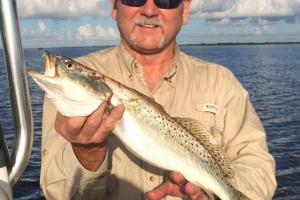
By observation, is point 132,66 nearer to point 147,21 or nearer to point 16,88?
point 147,21

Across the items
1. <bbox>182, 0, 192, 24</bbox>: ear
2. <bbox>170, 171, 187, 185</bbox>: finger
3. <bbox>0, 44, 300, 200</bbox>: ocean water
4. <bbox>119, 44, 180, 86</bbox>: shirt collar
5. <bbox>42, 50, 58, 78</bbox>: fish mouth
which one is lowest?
<bbox>0, 44, 300, 200</bbox>: ocean water

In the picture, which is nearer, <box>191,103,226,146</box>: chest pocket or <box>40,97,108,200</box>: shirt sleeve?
<box>40,97,108,200</box>: shirt sleeve

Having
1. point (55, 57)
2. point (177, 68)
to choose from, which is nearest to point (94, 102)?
point (55, 57)

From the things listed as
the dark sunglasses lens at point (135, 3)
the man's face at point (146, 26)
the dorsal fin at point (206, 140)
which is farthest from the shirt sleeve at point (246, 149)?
the dark sunglasses lens at point (135, 3)

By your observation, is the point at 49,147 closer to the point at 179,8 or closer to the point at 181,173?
the point at 181,173

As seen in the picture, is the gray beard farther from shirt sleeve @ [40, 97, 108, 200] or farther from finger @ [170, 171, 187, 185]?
finger @ [170, 171, 187, 185]

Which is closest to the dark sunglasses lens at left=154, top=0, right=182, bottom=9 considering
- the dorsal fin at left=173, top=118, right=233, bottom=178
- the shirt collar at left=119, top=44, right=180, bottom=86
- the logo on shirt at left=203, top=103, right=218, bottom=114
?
the shirt collar at left=119, top=44, right=180, bottom=86

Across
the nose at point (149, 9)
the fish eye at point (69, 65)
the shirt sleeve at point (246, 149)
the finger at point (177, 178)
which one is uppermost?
the fish eye at point (69, 65)

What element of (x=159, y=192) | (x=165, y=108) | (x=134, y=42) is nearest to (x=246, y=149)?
(x=165, y=108)

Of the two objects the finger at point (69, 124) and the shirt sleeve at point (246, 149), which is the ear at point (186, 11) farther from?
the finger at point (69, 124)
